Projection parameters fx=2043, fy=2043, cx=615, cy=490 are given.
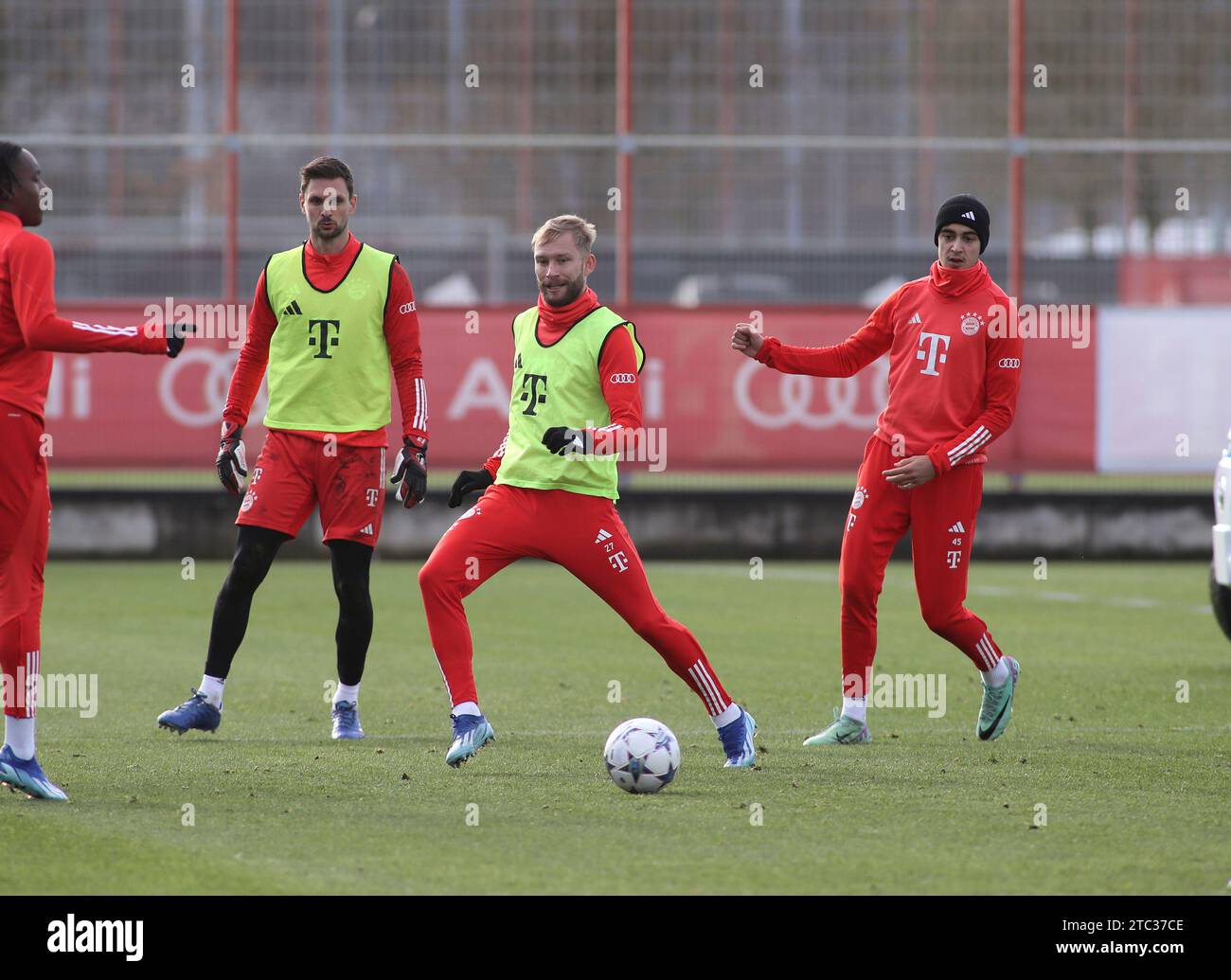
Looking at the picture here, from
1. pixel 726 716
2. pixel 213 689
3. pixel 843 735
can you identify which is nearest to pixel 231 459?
pixel 213 689

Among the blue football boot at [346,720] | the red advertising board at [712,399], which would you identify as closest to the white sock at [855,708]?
the blue football boot at [346,720]

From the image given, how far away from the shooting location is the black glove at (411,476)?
26.2 feet

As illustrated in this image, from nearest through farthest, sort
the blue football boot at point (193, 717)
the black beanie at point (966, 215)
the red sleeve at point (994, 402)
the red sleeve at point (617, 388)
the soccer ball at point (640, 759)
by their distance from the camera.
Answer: the soccer ball at point (640, 759) → the red sleeve at point (617, 388) → the red sleeve at point (994, 402) → the black beanie at point (966, 215) → the blue football boot at point (193, 717)

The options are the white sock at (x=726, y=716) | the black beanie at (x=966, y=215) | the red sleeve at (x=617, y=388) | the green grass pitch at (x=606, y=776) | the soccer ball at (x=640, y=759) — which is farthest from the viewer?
the black beanie at (x=966, y=215)

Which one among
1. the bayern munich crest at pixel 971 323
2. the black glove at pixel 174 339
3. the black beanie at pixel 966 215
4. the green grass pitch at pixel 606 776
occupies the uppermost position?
the black beanie at pixel 966 215

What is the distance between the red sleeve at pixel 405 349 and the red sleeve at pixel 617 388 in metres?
1.23

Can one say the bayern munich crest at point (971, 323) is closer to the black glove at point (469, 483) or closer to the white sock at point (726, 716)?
the white sock at point (726, 716)

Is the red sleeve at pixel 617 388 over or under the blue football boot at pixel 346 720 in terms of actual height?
over

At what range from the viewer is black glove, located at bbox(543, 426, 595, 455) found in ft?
22.6

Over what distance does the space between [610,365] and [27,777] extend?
2.41 metres

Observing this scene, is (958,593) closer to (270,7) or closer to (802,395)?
(802,395)

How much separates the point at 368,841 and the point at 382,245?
17.8m

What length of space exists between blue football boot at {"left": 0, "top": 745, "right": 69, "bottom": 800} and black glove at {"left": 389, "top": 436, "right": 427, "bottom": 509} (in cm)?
180

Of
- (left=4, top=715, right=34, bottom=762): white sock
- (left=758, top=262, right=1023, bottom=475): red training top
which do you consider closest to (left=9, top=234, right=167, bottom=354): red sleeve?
(left=4, top=715, right=34, bottom=762): white sock
